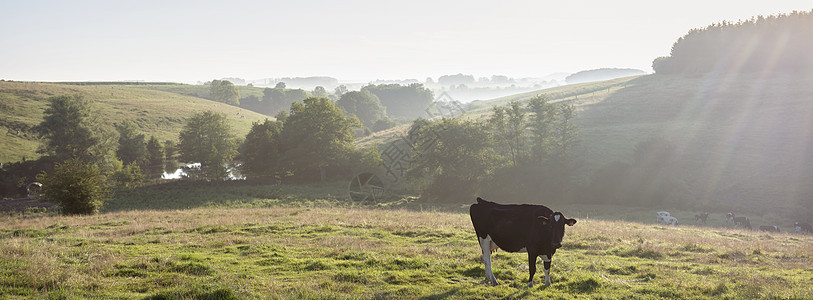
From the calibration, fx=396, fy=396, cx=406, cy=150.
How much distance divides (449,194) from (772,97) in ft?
236

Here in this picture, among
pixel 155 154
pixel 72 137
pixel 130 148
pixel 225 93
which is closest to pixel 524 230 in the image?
pixel 72 137

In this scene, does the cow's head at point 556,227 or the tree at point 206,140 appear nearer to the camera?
the cow's head at point 556,227

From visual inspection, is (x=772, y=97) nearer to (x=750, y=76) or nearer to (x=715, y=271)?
(x=750, y=76)

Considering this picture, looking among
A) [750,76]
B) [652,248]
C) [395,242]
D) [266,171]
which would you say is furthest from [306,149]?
[750,76]

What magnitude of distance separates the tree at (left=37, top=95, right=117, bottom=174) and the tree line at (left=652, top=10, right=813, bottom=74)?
134874 mm

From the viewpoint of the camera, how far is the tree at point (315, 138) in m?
58.6

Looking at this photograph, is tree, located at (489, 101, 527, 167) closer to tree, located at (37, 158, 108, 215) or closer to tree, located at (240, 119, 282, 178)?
tree, located at (240, 119, 282, 178)

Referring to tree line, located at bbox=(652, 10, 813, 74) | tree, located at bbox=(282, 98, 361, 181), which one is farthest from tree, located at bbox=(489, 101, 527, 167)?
tree line, located at bbox=(652, 10, 813, 74)

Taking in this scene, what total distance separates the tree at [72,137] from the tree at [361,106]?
85.3 metres

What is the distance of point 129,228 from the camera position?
63.1 feet

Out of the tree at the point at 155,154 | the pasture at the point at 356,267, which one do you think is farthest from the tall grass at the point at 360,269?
the tree at the point at 155,154

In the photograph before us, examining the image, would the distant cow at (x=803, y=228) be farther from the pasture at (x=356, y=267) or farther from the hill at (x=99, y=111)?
the hill at (x=99, y=111)

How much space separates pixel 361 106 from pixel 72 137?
9275cm

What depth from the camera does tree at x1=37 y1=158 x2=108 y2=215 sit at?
28359 millimetres
